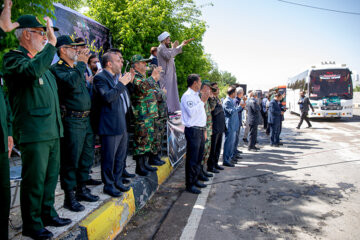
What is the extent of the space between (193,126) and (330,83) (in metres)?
16.3

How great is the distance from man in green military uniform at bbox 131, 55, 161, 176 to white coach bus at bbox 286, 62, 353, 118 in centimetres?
1549

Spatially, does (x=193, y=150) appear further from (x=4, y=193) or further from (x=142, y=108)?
(x=4, y=193)

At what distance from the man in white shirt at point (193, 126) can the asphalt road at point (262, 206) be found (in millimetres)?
368

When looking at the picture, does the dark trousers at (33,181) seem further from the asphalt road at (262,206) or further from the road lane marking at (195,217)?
the road lane marking at (195,217)

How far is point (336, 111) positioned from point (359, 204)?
14511 millimetres

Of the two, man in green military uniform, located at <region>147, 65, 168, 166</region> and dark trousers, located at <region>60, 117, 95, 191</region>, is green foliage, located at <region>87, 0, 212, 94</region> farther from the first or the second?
dark trousers, located at <region>60, 117, 95, 191</region>

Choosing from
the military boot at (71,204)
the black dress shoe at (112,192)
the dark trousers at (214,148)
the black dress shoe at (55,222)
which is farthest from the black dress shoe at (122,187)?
the dark trousers at (214,148)

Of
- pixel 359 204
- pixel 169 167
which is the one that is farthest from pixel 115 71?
pixel 359 204

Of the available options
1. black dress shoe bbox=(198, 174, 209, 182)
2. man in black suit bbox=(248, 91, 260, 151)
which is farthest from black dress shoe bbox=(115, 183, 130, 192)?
man in black suit bbox=(248, 91, 260, 151)

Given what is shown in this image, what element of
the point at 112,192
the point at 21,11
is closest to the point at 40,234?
the point at 112,192

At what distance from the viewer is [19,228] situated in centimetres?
259

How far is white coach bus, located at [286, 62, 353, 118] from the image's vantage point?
16391 millimetres

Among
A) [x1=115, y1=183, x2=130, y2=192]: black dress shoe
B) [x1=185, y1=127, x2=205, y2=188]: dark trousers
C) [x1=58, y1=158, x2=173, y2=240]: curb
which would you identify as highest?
[x1=185, y1=127, x2=205, y2=188]: dark trousers

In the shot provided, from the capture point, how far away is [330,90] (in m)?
16.9
